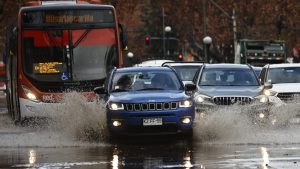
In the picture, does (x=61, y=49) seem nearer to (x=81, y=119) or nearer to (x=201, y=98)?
(x=201, y=98)

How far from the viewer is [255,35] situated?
81.4 metres

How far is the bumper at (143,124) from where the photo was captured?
20.0m

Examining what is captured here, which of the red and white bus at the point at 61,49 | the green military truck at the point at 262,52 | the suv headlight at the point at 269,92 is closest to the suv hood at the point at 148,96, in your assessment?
the suv headlight at the point at 269,92

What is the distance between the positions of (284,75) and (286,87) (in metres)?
1.21

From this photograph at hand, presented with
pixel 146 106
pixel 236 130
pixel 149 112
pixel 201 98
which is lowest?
pixel 236 130

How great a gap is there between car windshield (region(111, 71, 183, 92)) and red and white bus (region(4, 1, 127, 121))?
4764mm

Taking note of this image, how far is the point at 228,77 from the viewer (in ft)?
83.6

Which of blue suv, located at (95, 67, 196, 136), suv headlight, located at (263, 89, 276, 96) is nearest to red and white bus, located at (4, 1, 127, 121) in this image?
suv headlight, located at (263, 89, 276, 96)

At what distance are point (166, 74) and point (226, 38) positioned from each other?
193 feet

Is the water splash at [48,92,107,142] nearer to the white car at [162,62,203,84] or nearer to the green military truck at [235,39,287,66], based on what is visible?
the white car at [162,62,203,84]

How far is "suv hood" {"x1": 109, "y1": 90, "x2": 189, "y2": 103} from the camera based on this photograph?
66.1ft

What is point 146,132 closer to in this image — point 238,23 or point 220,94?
point 220,94

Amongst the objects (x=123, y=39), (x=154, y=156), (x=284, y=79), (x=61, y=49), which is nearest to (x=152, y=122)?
(x=154, y=156)

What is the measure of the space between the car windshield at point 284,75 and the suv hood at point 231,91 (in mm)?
4403
